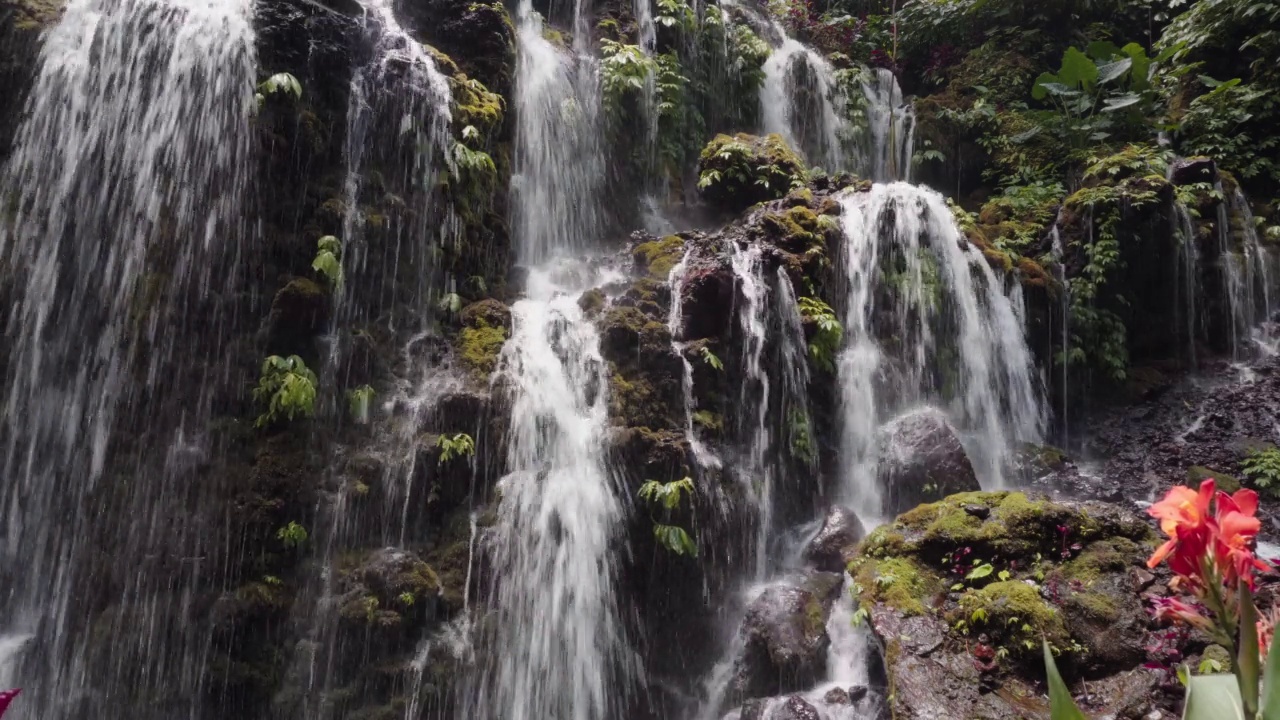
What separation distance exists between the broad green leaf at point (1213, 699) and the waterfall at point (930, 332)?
7.27m

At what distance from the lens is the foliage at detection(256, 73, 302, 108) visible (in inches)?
274

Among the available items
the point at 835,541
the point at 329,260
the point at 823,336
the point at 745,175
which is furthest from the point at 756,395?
the point at 329,260

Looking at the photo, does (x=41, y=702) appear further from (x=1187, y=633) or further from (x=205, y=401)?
(x=1187, y=633)

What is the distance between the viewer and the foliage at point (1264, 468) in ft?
25.8

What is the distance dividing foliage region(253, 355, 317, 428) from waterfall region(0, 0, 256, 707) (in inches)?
18.0

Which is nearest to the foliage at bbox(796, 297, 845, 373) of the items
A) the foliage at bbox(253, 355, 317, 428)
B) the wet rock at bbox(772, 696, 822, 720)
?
the wet rock at bbox(772, 696, 822, 720)

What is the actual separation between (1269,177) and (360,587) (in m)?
14.1

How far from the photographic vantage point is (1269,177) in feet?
36.9

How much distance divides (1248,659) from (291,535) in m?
6.07

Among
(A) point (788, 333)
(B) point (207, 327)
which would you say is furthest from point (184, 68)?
(A) point (788, 333)

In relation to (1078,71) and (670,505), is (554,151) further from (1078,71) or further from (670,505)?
(1078,71)

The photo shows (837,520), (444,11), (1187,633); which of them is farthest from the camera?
(444,11)

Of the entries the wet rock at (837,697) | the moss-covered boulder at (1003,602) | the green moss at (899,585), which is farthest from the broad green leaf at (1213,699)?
the wet rock at (837,697)

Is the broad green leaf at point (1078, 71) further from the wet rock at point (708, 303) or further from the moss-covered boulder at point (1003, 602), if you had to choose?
the moss-covered boulder at point (1003, 602)
